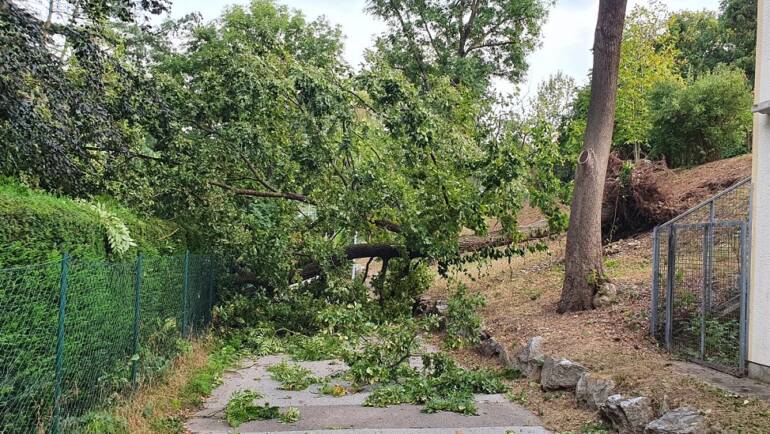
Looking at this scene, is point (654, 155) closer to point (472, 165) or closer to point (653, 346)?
point (472, 165)

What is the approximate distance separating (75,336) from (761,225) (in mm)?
7037

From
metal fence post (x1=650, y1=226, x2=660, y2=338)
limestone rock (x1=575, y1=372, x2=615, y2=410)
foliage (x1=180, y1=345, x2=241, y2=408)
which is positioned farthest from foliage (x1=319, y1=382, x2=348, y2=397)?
metal fence post (x1=650, y1=226, x2=660, y2=338)

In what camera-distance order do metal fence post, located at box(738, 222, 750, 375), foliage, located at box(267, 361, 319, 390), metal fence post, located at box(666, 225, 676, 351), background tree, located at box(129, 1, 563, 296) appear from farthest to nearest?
background tree, located at box(129, 1, 563, 296), foliage, located at box(267, 361, 319, 390), metal fence post, located at box(666, 225, 676, 351), metal fence post, located at box(738, 222, 750, 375)

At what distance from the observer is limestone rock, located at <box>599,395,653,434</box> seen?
6.05 m

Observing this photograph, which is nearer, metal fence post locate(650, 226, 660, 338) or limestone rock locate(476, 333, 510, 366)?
metal fence post locate(650, 226, 660, 338)

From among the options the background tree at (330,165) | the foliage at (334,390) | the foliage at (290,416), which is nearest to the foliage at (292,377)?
the foliage at (334,390)

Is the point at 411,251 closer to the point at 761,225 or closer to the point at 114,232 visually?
the point at 114,232

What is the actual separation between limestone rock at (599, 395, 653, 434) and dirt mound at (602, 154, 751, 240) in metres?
9.77

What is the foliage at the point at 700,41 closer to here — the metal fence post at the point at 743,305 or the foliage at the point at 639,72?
the foliage at the point at 639,72

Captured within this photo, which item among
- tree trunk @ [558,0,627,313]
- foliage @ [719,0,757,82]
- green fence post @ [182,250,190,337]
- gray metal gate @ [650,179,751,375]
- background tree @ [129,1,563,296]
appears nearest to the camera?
gray metal gate @ [650,179,751,375]

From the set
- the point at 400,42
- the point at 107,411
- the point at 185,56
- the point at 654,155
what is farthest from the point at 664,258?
the point at 185,56

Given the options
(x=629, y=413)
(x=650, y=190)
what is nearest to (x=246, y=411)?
(x=629, y=413)

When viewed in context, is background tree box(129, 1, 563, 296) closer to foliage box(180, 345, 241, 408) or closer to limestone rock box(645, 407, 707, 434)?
foliage box(180, 345, 241, 408)

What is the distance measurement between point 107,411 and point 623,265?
10.3 meters
